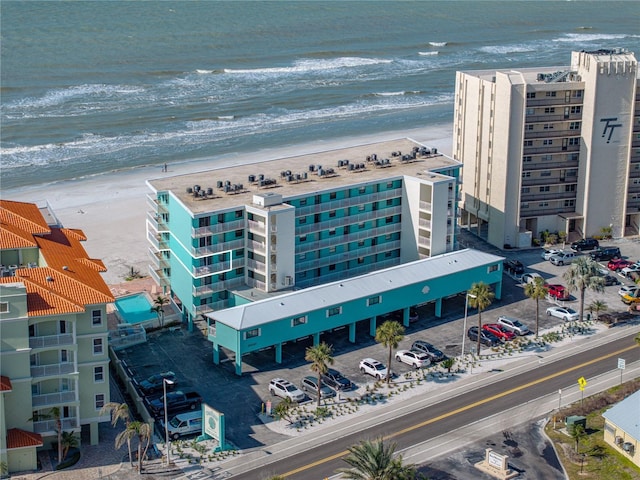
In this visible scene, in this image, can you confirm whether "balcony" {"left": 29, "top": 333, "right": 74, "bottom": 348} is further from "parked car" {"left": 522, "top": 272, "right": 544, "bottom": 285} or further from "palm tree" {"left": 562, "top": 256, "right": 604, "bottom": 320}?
"parked car" {"left": 522, "top": 272, "right": 544, "bottom": 285}

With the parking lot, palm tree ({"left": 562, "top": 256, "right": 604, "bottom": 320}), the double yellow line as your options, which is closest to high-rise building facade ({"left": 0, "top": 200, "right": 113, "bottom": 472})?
the parking lot

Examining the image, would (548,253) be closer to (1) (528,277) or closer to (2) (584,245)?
(2) (584,245)

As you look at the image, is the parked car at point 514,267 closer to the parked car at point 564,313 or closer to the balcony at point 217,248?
the parked car at point 564,313

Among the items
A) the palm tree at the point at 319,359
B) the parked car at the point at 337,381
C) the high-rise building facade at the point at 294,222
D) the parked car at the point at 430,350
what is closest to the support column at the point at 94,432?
the palm tree at the point at 319,359

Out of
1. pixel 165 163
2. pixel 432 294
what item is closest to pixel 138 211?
pixel 165 163

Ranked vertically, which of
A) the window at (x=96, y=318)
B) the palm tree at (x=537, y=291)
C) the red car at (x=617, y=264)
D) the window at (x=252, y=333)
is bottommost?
the red car at (x=617, y=264)
